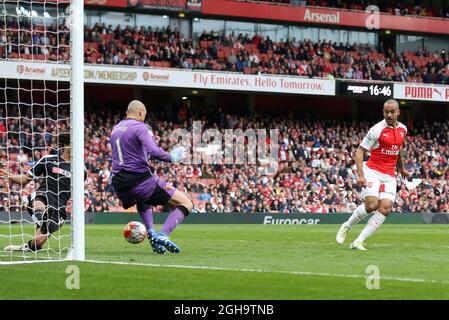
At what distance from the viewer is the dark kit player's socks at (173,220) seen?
1316cm

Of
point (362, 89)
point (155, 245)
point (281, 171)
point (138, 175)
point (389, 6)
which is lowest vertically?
point (281, 171)

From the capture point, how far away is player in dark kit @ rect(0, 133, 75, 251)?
1377 centimetres

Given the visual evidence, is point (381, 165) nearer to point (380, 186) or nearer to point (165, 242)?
point (380, 186)

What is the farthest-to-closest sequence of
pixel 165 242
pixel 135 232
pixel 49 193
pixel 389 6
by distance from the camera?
pixel 389 6, pixel 49 193, pixel 135 232, pixel 165 242

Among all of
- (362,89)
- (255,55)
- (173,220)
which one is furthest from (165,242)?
(362,89)

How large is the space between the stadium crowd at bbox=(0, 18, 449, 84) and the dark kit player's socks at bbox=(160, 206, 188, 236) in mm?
→ 26489

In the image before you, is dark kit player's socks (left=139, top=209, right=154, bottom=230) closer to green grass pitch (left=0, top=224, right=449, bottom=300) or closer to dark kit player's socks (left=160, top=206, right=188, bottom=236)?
dark kit player's socks (left=160, top=206, right=188, bottom=236)

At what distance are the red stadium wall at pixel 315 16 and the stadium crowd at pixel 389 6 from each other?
2.51 ft

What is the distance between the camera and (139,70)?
42.2 meters

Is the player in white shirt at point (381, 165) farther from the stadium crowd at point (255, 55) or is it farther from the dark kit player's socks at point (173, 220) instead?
the stadium crowd at point (255, 55)

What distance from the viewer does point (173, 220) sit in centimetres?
1322

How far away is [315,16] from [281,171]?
11908 mm

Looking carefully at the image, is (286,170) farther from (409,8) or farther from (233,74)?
(409,8)

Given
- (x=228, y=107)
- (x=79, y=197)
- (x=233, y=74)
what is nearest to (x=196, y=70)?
(x=233, y=74)
